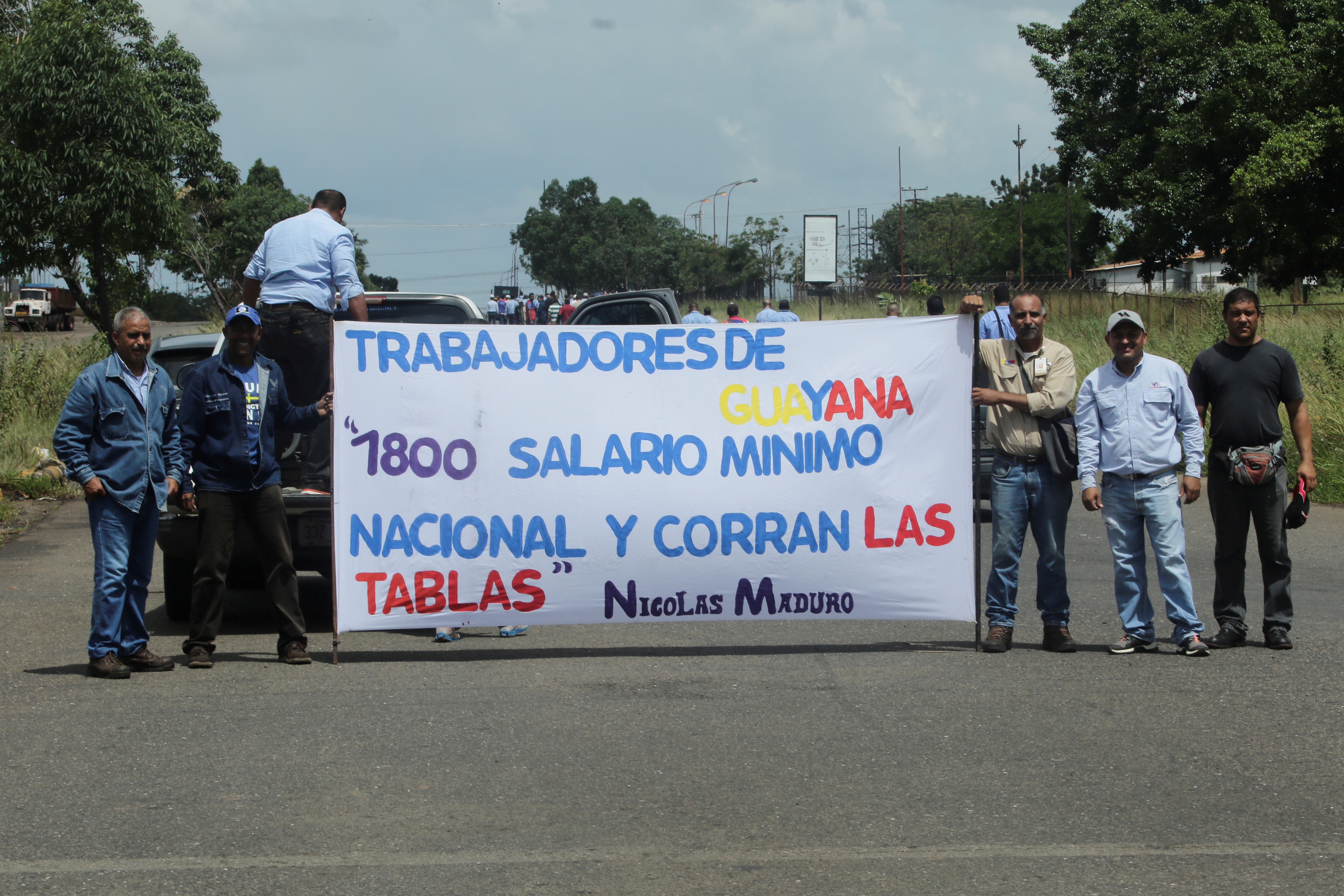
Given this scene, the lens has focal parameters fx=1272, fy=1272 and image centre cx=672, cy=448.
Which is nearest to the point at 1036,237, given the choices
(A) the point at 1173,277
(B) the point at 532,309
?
(A) the point at 1173,277

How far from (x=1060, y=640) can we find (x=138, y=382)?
5035 mm

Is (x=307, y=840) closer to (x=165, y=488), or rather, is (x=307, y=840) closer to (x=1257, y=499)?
(x=165, y=488)

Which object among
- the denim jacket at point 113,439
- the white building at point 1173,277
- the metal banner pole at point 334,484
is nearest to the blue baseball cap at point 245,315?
the metal banner pole at point 334,484

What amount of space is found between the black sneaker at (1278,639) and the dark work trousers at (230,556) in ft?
17.0

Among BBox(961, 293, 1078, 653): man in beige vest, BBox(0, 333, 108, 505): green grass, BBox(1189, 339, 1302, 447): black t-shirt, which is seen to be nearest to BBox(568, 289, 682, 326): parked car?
BBox(0, 333, 108, 505): green grass

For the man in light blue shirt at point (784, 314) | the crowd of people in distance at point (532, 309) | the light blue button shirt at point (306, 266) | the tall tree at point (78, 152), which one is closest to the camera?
the light blue button shirt at point (306, 266)

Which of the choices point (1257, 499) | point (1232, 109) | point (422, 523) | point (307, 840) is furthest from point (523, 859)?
point (1232, 109)

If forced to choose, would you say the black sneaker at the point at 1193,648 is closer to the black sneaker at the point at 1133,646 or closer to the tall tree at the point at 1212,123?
the black sneaker at the point at 1133,646

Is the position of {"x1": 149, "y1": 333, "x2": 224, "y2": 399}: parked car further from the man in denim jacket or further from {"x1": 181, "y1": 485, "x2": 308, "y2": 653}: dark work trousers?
{"x1": 181, "y1": 485, "x2": 308, "y2": 653}: dark work trousers

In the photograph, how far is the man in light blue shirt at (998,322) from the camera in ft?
38.5

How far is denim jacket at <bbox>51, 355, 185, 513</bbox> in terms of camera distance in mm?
6340

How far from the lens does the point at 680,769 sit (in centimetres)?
494

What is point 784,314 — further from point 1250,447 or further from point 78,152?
point 1250,447

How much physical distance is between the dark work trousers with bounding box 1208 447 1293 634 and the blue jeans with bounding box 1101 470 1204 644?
1.02ft
